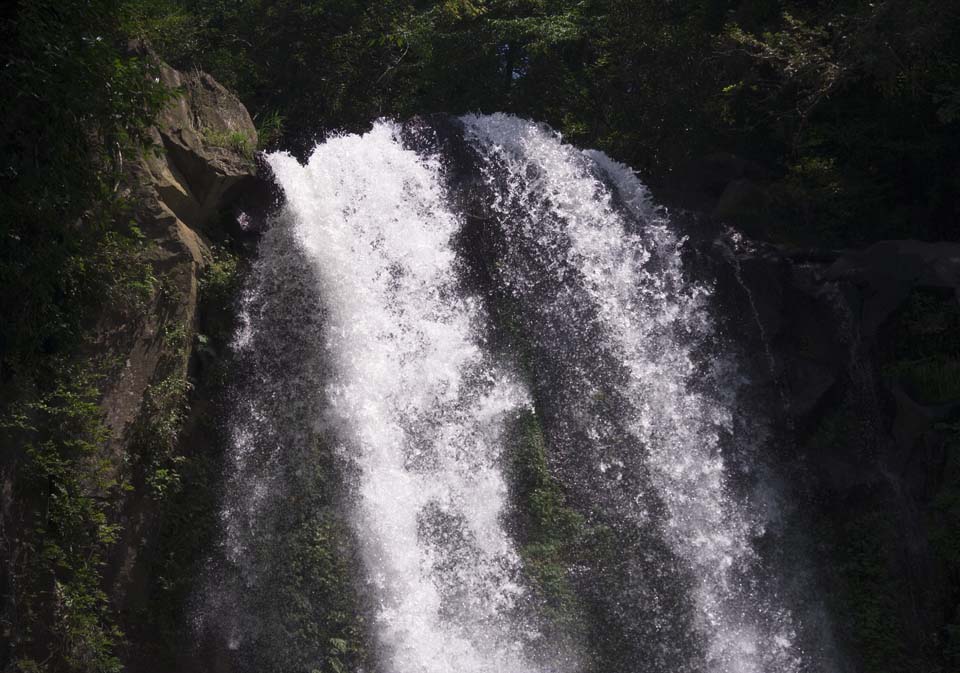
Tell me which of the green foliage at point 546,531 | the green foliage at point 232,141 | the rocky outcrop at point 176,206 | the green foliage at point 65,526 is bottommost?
the green foliage at point 65,526

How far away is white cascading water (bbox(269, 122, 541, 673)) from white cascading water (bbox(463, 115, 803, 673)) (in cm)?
108

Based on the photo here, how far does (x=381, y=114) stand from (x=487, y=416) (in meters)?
6.96

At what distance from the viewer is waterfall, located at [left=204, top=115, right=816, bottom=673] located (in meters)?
7.93

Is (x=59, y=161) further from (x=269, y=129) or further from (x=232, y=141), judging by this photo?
(x=269, y=129)

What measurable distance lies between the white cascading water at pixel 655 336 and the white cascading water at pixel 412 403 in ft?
3.54

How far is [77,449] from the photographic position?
727 cm

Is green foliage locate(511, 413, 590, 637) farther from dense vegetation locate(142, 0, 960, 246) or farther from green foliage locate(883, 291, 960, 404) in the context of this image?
dense vegetation locate(142, 0, 960, 246)

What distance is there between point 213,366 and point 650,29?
7569 millimetres

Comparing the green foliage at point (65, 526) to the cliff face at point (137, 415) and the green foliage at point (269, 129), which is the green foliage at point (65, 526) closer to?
the cliff face at point (137, 415)

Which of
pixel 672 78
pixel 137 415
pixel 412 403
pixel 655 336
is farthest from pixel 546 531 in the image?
pixel 672 78

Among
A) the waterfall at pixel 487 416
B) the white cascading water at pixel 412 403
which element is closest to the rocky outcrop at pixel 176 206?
the waterfall at pixel 487 416

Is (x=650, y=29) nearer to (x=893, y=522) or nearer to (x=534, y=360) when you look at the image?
(x=534, y=360)

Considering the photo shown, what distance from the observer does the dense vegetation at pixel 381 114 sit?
272 inches

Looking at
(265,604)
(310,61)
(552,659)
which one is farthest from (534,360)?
(310,61)
